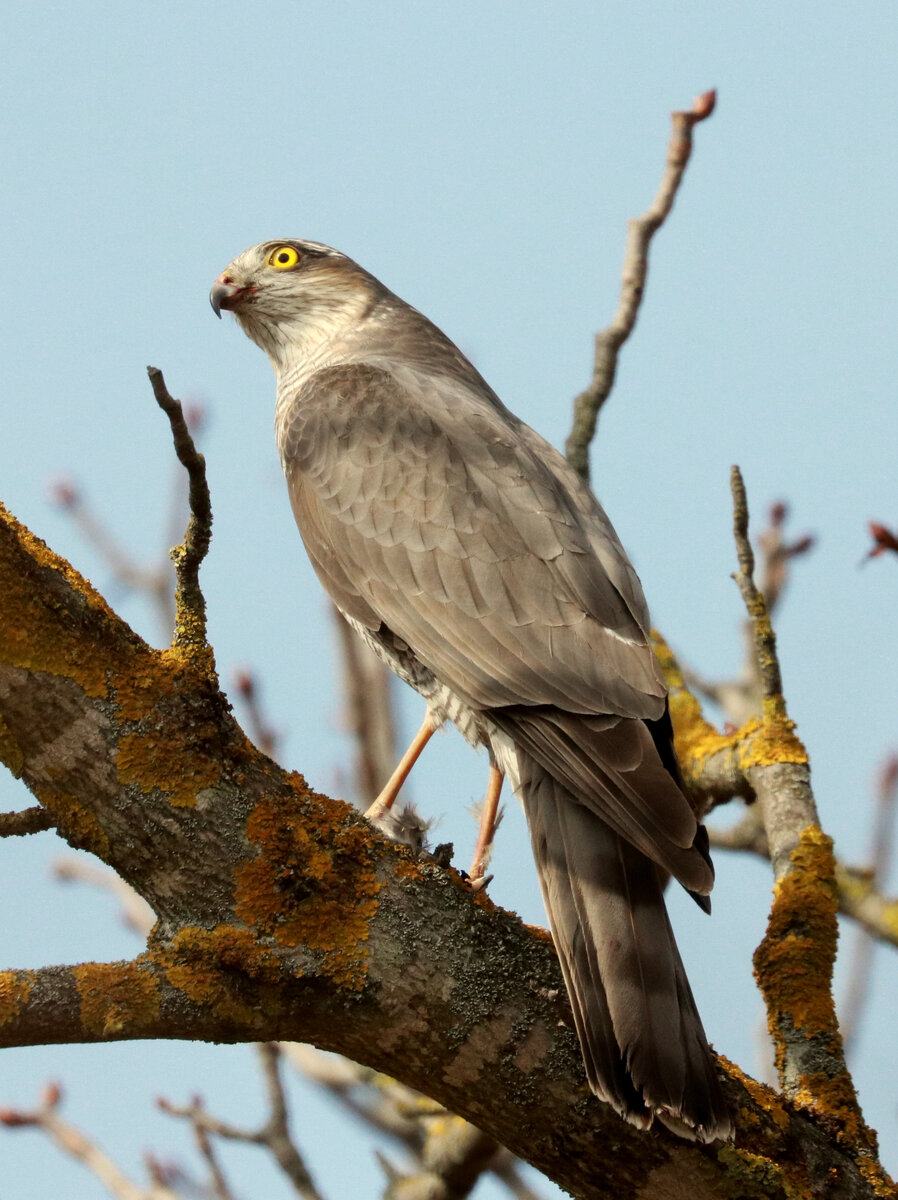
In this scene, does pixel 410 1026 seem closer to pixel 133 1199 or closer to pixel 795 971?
pixel 795 971

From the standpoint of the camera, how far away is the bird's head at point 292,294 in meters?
5.70

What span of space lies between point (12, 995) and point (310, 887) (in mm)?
603

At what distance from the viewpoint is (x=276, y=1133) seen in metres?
4.42

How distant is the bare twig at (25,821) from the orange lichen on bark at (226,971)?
34 centimetres

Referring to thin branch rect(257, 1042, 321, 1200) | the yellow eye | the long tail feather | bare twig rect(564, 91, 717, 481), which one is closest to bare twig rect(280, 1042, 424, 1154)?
thin branch rect(257, 1042, 321, 1200)

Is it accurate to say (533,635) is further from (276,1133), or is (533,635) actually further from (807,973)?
(276,1133)

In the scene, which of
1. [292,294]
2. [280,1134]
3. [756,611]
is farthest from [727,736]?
[292,294]

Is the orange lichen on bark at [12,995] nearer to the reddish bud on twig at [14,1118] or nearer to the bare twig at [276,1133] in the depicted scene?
the bare twig at [276,1133]

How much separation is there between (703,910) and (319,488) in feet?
6.43

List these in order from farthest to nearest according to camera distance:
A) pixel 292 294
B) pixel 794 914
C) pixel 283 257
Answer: pixel 283 257
pixel 292 294
pixel 794 914

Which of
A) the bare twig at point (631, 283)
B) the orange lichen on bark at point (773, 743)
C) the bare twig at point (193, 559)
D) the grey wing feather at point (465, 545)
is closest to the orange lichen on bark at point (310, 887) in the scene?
the bare twig at point (193, 559)

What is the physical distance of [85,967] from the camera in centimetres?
250

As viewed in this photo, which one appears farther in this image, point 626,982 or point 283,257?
point 283,257

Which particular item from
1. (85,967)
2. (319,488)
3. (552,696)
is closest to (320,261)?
(319,488)
